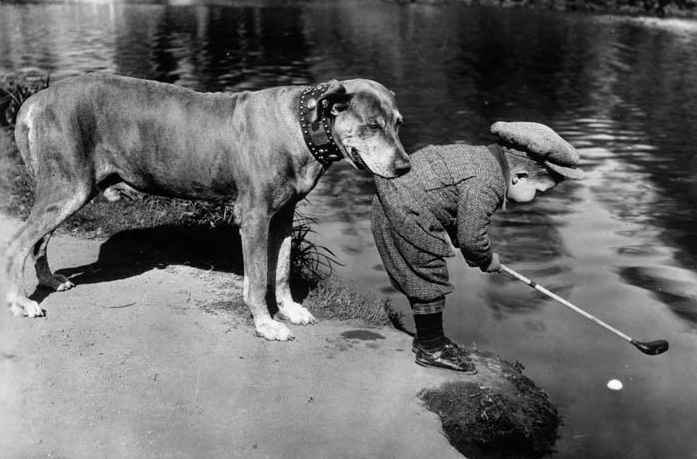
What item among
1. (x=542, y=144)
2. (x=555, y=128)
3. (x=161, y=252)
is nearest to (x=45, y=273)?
(x=161, y=252)

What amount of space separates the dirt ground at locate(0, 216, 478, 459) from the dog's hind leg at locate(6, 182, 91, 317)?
0.35 ft

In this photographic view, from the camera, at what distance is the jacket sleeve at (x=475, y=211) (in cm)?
513

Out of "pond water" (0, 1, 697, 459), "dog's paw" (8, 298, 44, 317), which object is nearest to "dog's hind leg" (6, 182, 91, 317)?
"dog's paw" (8, 298, 44, 317)

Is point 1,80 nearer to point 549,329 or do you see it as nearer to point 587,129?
point 549,329

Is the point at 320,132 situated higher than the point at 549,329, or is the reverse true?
the point at 320,132

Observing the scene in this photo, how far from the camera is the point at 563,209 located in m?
10.9

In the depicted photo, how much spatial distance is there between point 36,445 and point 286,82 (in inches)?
583

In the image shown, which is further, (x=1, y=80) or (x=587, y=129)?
(x=587, y=129)

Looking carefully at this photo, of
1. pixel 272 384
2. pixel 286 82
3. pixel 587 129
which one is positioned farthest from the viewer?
pixel 286 82

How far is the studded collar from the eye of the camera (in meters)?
5.18

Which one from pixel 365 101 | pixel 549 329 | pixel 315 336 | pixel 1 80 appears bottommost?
pixel 549 329

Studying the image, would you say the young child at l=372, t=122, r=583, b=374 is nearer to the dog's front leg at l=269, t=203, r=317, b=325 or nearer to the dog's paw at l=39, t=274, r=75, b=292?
the dog's front leg at l=269, t=203, r=317, b=325

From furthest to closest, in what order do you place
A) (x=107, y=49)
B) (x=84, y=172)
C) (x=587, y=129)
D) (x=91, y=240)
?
(x=107, y=49) < (x=587, y=129) < (x=91, y=240) < (x=84, y=172)

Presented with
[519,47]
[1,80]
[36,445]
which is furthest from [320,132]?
[519,47]
